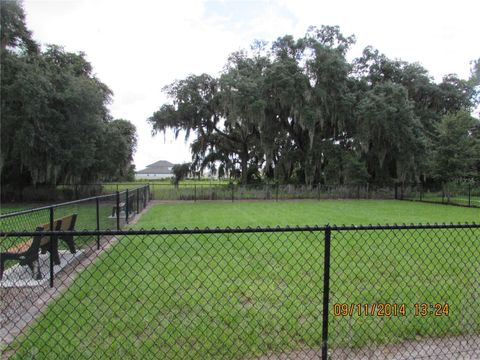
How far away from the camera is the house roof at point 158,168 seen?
104 metres

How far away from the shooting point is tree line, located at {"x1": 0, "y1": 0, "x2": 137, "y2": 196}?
18.2 m

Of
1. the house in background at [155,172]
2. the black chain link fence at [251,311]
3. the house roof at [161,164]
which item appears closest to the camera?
the black chain link fence at [251,311]

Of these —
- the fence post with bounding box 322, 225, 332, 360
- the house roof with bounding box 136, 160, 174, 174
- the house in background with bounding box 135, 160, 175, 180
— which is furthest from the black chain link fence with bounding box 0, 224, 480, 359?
the house roof with bounding box 136, 160, 174, 174

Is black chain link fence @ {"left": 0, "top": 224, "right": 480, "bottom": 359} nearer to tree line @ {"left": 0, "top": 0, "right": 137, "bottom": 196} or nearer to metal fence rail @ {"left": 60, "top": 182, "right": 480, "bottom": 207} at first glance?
Result: tree line @ {"left": 0, "top": 0, "right": 137, "bottom": 196}

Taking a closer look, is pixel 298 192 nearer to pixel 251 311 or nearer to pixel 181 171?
pixel 181 171

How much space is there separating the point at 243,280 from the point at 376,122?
21.8 m

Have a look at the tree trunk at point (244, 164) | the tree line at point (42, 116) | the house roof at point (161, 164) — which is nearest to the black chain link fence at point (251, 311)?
the tree line at point (42, 116)

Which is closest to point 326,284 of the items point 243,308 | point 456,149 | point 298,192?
point 243,308

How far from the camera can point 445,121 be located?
818 inches

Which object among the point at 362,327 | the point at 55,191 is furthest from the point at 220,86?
the point at 362,327

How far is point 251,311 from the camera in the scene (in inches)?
162

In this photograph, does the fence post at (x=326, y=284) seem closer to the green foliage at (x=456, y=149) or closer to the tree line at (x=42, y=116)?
the tree line at (x=42, y=116)

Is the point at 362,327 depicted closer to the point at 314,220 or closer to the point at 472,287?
the point at 472,287
